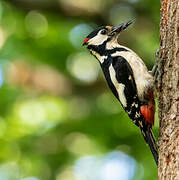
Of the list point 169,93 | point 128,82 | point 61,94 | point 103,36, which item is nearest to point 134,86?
point 128,82

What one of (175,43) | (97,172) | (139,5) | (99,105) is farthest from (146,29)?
(175,43)

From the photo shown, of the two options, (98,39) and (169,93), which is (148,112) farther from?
(98,39)

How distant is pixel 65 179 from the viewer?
9102 millimetres

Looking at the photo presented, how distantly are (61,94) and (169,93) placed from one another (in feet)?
16.1

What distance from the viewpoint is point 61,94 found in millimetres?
8695

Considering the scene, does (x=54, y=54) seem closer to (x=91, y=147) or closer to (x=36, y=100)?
(x=36, y=100)

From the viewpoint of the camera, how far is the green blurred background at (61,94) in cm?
803

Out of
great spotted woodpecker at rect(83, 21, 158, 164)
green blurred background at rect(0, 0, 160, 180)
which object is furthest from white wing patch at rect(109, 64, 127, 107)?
green blurred background at rect(0, 0, 160, 180)

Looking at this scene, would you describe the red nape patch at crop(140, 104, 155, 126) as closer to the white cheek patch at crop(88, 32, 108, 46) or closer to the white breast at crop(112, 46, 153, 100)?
the white breast at crop(112, 46, 153, 100)

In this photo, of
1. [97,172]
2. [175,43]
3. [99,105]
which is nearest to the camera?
[175,43]

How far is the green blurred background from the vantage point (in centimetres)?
803

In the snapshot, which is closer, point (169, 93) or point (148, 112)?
point (169, 93)

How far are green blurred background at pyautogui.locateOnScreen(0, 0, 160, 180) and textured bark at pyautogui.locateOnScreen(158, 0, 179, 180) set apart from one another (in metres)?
3.68

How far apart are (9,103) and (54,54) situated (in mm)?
1225
